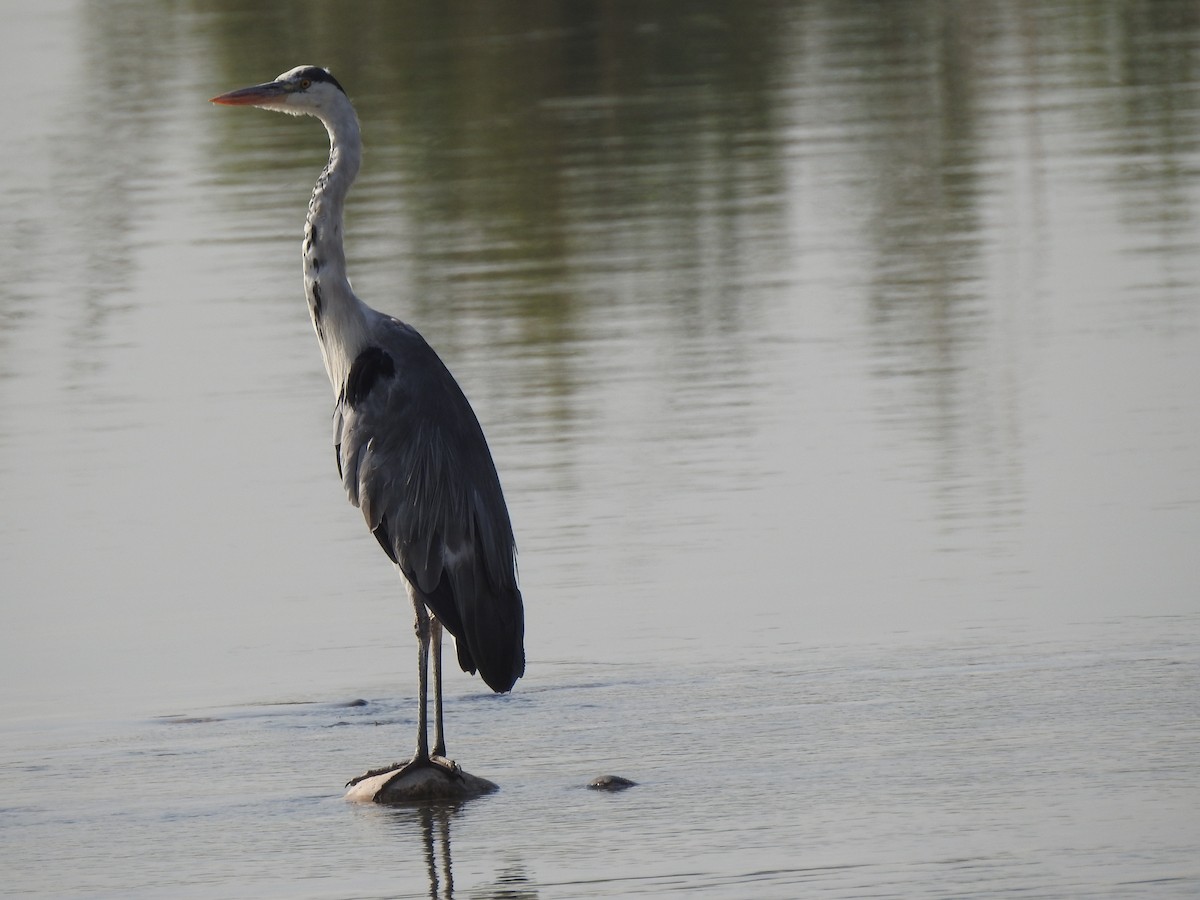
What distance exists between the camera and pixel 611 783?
7.39m

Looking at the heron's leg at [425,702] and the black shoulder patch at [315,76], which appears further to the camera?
the black shoulder patch at [315,76]

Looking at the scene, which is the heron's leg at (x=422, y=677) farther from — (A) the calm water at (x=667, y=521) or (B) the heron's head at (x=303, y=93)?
(B) the heron's head at (x=303, y=93)

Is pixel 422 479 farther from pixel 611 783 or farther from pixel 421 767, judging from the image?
pixel 611 783

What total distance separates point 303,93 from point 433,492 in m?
1.66

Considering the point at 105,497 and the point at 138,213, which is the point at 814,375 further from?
the point at 138,213

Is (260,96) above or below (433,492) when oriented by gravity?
above

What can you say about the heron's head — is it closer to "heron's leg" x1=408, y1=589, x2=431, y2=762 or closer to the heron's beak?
the heron's beak

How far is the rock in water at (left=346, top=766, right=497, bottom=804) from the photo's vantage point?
24.9ft

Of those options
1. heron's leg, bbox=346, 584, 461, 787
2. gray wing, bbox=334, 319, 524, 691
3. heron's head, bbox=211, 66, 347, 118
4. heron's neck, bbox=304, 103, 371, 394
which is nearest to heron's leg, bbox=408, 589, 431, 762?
heron's leg, bbox=346, 584, 461, 787

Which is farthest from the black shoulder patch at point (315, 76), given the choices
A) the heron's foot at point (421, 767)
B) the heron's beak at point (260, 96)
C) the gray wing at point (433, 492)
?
the heron's foot at point (421, 767)

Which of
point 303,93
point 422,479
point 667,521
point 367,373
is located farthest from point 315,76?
point 667,521

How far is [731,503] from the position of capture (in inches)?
428

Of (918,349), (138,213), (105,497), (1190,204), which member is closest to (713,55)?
(138,213)

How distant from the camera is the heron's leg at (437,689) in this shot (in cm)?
781
